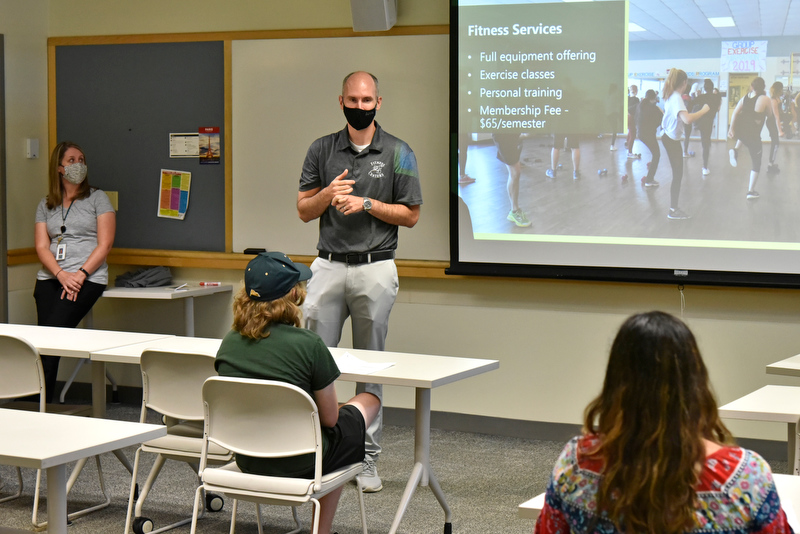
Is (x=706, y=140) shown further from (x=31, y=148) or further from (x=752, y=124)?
(x=31, y=148)

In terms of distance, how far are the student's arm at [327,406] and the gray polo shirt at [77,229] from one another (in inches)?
117

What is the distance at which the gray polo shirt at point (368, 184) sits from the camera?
3.84 metres

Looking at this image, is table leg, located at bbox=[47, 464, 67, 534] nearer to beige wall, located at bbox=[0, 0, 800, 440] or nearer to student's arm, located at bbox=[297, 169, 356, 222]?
student's arm, located at bbox=[297, 169, 356, 222]

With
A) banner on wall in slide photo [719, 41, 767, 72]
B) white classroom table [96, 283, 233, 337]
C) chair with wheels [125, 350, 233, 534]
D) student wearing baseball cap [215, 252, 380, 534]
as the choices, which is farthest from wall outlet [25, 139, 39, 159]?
banner on wall in slide photo [719, 41, 767, 72]

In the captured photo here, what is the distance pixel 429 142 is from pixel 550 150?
69cm

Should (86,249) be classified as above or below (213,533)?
above

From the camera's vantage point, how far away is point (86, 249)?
5.13 metres

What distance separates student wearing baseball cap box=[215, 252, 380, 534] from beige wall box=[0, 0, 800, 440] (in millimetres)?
2340

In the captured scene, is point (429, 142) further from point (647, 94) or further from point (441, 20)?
point (647, 94)

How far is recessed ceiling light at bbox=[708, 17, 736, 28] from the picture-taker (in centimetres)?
431

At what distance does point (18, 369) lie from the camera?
3201 mm

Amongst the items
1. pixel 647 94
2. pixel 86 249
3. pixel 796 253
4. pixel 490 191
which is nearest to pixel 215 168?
pixel 86 249

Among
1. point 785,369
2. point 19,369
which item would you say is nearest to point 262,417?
point 19,369

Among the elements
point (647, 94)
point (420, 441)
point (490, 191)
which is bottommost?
point (420, 441)
